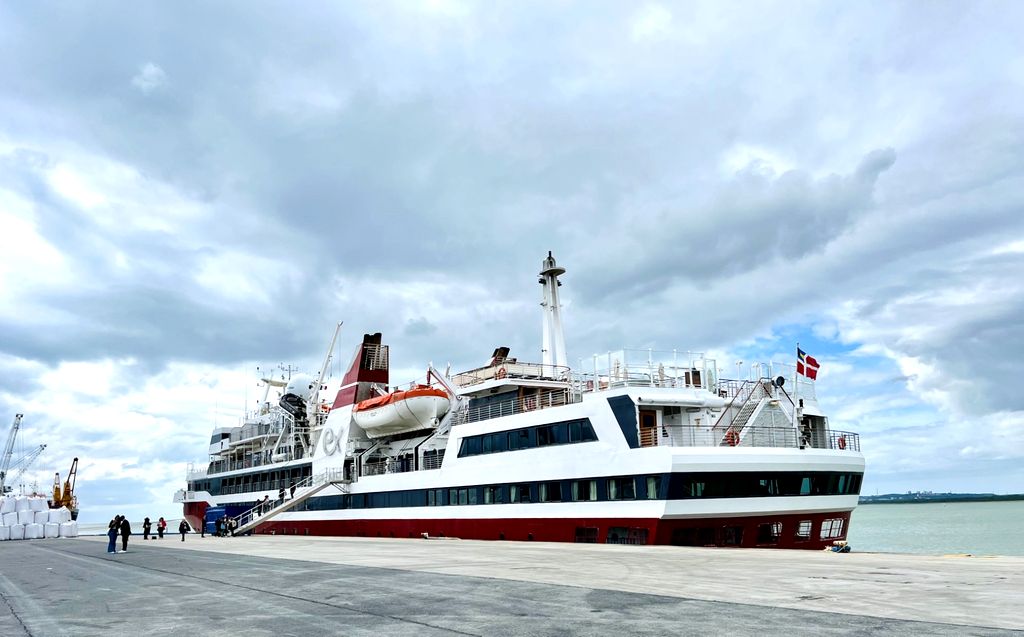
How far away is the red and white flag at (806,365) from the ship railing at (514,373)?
10.4 metres

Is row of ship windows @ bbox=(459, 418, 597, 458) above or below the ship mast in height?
below

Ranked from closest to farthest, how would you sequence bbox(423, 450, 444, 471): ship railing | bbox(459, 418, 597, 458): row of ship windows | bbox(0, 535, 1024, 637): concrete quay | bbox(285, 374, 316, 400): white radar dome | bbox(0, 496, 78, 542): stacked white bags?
bbox(0, 535, 1024, 637): concrete quay < bbox(459, 418, 597, 458): row of ship windows < bbox(423, 450, 444, 471): ship railing < bbox(285, 374, 316, 400): white radar dome < bbox(0, 496, 78, 542): stacked white bags

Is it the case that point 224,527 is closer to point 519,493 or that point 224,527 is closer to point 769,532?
point 519,493

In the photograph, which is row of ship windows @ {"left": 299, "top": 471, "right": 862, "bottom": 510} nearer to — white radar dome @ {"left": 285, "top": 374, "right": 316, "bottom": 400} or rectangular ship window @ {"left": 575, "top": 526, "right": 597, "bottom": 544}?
rectangular ship window @ {"left": 575, "top": 526, "right": 597, "bottom": 544}

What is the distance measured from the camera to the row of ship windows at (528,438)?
30.0 meters

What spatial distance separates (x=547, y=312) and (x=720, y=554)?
21.3 metres

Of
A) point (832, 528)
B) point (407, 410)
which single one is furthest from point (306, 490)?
point (832, 528)

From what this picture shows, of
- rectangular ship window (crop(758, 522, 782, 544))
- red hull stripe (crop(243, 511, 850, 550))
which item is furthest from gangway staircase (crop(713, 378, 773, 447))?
rectangular ship window (crop(758, 522, 782, 544))

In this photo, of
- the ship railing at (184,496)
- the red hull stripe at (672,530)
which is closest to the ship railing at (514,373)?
the red hull stripe at (672,530)

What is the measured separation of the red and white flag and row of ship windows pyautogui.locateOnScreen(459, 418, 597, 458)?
8.67 metres

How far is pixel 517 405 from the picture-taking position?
35406 mm

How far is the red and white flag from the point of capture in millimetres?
30531

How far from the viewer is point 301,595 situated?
47.1 ft

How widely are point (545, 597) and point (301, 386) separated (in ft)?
157
